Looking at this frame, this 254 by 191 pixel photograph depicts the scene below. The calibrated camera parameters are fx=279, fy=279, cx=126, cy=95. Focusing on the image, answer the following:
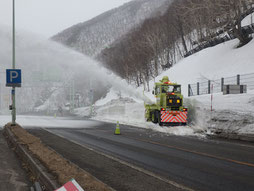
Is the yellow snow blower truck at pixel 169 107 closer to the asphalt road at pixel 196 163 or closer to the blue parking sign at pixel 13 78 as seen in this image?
the asphalt road at pixel 196 163

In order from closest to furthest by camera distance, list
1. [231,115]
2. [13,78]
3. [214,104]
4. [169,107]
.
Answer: [231,115] < [13,78] < [214,104] < [169,107]

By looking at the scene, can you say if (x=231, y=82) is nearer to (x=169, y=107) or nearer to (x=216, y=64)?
(x=216, y=64)

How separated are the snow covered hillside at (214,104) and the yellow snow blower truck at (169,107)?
0.72 meters

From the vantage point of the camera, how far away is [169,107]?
18156 millimetres

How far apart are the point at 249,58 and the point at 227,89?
12.5 m

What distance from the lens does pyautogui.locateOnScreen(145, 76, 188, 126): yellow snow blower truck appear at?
18031 millimetres

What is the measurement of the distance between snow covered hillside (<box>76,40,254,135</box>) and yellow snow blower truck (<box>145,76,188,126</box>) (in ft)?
2.35

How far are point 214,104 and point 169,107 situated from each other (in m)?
2.88

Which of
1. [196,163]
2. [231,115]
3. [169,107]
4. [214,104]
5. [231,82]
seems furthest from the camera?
[231,82]

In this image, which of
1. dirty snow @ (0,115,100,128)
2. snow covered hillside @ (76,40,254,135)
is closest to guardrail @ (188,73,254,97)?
snow covered hillside @ (76,40,254,135)

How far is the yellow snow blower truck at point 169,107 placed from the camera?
1803 centimetres

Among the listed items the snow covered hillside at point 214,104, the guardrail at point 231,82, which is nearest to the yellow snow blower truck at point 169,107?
the snow covered hillside at point 214,104

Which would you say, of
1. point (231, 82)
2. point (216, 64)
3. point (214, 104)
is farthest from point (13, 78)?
point (216, 64)

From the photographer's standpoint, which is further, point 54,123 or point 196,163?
point 54,123
